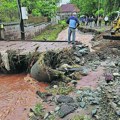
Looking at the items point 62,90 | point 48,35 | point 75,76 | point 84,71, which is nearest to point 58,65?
point 84,71

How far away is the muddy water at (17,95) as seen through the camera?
23.0 ft

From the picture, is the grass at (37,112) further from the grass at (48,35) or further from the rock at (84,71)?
the grass at (48,35)

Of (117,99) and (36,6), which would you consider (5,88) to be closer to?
(117,99)

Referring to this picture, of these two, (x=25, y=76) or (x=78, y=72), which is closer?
(x=78, y=72)

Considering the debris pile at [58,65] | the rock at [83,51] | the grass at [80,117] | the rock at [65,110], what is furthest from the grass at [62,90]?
the rock at [83,51]

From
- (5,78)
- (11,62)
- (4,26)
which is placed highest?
(4,26)

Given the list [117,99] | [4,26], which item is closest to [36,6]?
[4,26]

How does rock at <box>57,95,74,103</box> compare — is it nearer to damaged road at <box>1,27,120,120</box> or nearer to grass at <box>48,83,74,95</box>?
damaged road at <box>1,27,120,120</box>

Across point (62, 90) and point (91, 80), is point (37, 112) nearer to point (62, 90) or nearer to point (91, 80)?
point (62, 90)

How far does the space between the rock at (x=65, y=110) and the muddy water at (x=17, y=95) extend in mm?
996

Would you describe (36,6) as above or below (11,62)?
above

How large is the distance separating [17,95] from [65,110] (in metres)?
2.50

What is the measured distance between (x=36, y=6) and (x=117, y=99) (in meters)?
23.9

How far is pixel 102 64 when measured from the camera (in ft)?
36.1
